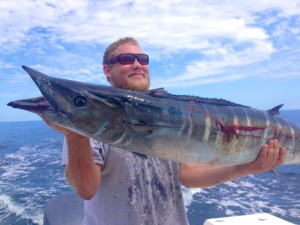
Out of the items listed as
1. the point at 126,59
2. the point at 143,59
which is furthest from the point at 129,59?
the point at 143,59

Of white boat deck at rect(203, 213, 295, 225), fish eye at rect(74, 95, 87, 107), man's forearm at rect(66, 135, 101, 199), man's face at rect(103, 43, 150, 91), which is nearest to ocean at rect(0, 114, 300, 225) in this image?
white boat deck at rect(203, 213, 295, 225)

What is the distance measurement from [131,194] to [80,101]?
1200mm

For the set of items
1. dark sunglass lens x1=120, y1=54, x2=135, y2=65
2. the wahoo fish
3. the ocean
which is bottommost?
the ocean

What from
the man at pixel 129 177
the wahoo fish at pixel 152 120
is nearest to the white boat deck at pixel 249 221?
the man at pixel 129 177

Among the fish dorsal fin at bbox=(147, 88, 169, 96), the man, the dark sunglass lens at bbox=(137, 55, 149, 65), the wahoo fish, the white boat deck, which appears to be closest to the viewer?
the wahoo fish

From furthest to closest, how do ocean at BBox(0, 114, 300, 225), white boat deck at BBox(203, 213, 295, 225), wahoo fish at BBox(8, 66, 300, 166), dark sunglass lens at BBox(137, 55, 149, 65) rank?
ocean at BBox(0, 114, 300, 225) → white boat deck at BBox(203, 213, 295, 225) → dark sunglass lens at BBox(137, 55, 149, 65) → wahoo fish at BBox(8, 66, 300, 166)

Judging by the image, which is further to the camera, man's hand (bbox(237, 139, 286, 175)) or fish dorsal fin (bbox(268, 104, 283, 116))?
fish dorsal fin (bbox(268, 104, 283, 116))

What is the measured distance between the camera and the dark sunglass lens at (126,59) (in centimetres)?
352

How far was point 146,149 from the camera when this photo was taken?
8.20ft

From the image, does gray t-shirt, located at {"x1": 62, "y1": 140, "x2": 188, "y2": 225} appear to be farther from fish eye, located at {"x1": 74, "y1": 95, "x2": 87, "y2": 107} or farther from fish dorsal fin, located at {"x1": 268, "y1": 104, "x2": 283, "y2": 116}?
fish dorsal fin, located at {"x1": 268, "y1": 104, "x2": 283, "y2": 116}

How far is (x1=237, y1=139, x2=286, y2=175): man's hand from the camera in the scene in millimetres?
3145

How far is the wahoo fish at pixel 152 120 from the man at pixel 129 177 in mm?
420

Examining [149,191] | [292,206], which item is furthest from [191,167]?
[292,206]

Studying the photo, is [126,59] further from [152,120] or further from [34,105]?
[34,105]
